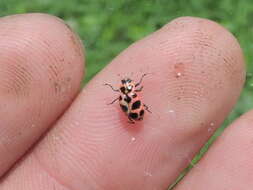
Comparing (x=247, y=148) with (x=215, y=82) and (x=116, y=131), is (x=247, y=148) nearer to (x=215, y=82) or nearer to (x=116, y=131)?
(x=215, y=82)

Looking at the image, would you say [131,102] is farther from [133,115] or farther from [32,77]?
[32,77]

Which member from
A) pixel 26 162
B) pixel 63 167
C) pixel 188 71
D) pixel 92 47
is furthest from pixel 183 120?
pixel 92 47

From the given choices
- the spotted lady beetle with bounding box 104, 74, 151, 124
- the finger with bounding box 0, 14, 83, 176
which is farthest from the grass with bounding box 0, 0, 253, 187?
the spotted lady beetle with bounding box 104, 74, 151, 124

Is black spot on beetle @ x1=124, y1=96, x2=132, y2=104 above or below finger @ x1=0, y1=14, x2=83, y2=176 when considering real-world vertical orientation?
above

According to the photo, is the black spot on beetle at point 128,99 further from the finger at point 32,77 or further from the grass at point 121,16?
the grass at point 121,16

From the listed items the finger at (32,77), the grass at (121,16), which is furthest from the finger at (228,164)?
the grass at (121,16)

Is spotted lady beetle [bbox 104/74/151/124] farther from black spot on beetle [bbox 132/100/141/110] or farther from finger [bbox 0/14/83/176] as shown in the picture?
finger [bbox 0/14/83/176]

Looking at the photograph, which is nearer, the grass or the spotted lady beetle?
the spotted lady beetle

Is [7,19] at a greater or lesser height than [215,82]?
lesser
